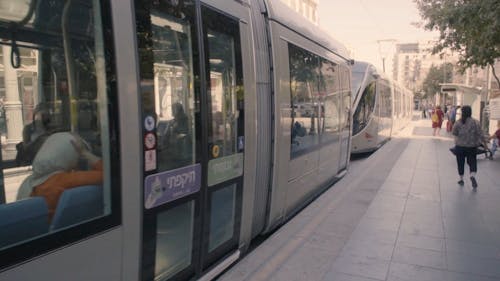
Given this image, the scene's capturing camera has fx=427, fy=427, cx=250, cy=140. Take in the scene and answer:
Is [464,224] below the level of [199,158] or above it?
below

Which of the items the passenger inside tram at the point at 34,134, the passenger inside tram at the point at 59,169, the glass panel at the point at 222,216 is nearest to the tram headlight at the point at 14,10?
the passenger inside tram at the point at 34,134

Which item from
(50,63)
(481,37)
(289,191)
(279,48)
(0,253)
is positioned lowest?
(289,191)

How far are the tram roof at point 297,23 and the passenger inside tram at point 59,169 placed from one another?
357 cm

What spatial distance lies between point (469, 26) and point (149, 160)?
39.6 ft

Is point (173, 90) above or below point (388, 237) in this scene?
above

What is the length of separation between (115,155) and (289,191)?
3.92 m

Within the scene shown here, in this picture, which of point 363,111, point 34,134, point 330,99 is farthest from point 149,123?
point 363,111

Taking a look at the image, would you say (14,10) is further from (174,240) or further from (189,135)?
(174,240)

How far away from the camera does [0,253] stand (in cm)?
210

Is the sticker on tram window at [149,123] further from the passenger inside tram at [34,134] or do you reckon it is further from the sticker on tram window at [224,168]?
the sticker on tram window at [224,168]

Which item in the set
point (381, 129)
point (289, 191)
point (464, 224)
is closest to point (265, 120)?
point (289, 191)

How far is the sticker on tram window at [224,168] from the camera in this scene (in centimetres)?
402

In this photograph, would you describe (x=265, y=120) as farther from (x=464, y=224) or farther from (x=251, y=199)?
(x=464, y=224)

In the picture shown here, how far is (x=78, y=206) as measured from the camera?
2.61m
